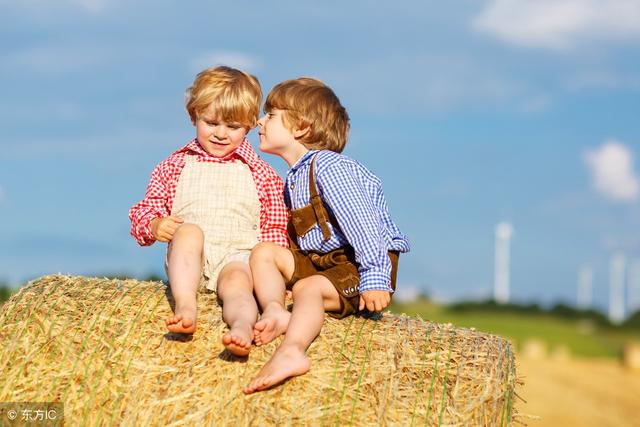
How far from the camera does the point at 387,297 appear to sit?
526 centimetres

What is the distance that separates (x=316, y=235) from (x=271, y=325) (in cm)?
77

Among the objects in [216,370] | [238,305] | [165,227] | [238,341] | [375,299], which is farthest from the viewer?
[165,227]

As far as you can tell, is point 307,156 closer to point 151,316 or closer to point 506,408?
point 151,316

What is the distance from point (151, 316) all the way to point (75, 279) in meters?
0.89

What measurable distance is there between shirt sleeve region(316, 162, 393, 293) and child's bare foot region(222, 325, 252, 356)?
0.75 m

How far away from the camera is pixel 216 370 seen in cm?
495

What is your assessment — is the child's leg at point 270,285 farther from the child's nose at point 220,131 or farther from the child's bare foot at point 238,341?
the child's nose at point 220,131

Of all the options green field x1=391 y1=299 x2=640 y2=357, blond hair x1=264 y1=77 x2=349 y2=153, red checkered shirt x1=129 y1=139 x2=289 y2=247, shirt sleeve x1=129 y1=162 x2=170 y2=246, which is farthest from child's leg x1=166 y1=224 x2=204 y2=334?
green field x1=391 y1=299 x2=640 y2=357

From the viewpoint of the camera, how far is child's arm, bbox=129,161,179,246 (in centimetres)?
554

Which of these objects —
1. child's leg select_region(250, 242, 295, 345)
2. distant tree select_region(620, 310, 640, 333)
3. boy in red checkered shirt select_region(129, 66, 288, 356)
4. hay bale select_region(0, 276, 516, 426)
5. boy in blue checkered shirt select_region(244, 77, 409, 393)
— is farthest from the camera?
distant tree select_region(620, 310, 640, 333)

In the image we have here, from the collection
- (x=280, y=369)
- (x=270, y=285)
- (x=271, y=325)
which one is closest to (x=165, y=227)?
(x=270, y=285)

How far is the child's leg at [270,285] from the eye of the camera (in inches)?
196

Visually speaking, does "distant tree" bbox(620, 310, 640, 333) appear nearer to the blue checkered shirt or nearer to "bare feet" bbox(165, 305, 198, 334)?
the blue checkered shirt

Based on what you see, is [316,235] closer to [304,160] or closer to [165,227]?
[304,160]
